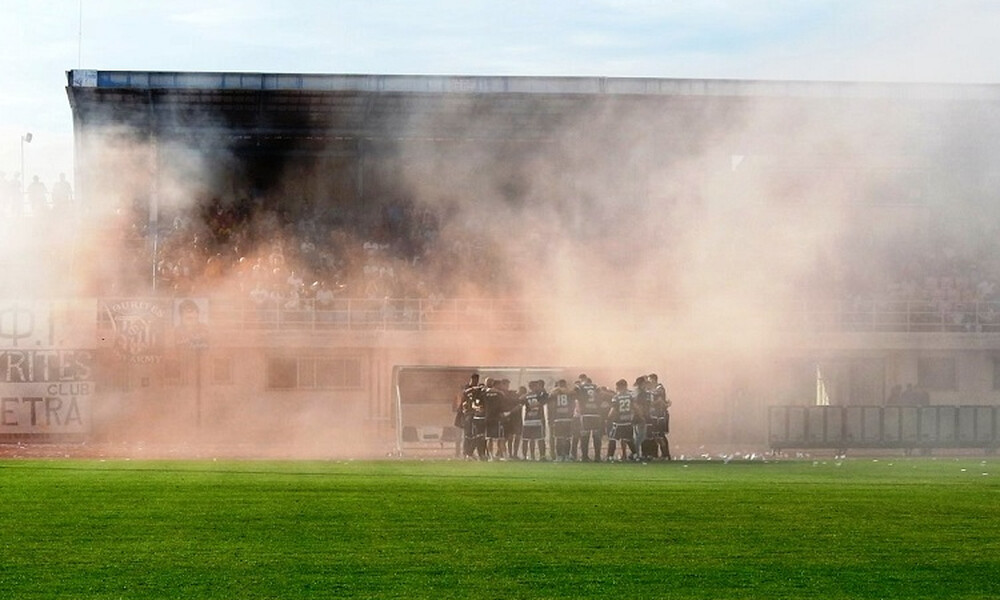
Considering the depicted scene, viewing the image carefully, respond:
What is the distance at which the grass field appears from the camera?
10289mm

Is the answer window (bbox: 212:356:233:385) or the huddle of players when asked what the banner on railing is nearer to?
window (bbox: 212:356:233:385)

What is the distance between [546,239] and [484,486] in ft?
69.5

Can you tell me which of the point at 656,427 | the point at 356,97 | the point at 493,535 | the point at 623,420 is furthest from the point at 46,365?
the point at 493,535

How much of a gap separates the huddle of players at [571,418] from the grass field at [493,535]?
5385 millimetres

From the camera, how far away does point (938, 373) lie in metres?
36.2

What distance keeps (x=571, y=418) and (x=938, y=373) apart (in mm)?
13394

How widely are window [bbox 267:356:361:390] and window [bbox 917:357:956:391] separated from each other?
12067 mm

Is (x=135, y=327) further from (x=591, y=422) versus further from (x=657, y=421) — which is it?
(x=657, y=421)

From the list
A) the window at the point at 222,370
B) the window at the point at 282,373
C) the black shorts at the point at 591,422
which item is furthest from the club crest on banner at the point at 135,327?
the black shorts at the point at 591,422

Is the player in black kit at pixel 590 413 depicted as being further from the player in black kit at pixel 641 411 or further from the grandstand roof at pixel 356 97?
the grandstand roof at pixel 356 97

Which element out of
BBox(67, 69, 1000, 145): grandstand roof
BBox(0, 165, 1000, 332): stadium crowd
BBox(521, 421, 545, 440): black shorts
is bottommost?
BBox(521, 421, 545, 440): black shorts

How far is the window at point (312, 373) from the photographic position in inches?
1383

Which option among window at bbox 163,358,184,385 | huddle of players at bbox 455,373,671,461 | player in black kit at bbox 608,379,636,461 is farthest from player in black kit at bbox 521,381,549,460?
window at bbox 163,358,184,385

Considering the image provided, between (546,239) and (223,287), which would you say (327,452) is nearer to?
(223,287)
